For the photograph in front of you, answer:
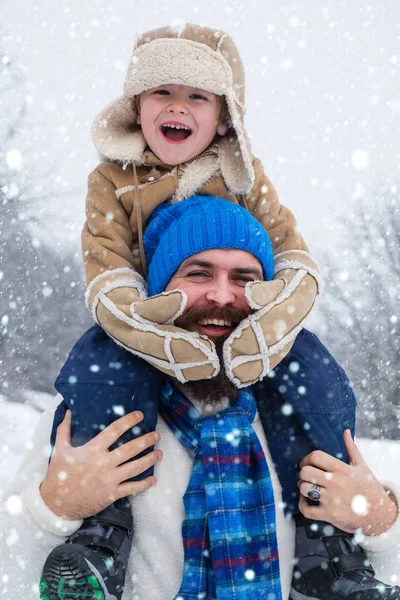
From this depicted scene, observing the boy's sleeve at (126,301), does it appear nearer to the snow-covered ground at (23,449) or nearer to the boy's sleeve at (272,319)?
the boy's sleeve at (272,319)

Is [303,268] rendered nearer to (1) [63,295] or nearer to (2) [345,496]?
(2) [345,496]

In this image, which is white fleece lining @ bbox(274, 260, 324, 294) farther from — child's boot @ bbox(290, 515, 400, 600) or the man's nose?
child's boot @ bbox(290, 515, 400, 600)

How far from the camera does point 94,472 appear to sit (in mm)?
2057

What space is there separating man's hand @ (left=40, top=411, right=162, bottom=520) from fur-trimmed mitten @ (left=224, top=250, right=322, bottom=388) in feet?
1.37

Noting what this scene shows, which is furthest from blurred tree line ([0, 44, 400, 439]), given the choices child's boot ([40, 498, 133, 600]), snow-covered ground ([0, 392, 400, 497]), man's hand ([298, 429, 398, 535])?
man's hand ([298, 429, 398, 535])

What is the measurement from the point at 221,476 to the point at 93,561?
545 mm

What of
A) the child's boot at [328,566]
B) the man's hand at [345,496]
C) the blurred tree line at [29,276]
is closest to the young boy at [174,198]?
the man's hand at [345,496]

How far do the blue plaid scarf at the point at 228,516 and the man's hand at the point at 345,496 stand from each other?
165 mm

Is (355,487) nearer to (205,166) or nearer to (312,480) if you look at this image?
(312,480)

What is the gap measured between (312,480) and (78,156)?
2815cm

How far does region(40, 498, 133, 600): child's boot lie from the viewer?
5.94ft

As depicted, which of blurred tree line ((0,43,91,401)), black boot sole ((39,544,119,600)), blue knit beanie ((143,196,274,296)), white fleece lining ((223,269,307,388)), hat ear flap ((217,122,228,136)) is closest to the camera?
black boot sole ((39,544,119,600))

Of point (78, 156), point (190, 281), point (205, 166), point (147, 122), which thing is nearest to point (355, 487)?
point (190, 281)

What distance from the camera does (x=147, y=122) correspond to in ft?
8.29
